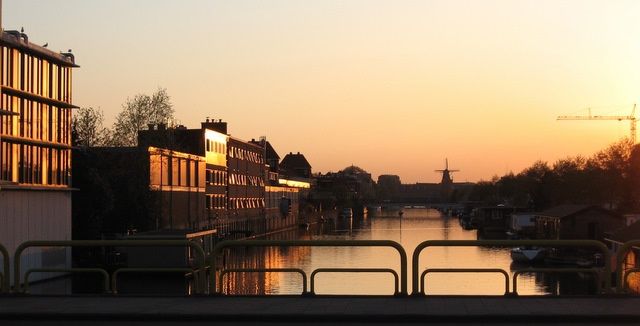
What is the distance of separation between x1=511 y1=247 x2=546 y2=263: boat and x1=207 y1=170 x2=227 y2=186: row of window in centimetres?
3901

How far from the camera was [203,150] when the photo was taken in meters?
109

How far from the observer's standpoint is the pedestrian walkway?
656 inches

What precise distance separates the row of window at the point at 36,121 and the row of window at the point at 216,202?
45.1 m

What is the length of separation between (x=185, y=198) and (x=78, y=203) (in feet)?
73.6

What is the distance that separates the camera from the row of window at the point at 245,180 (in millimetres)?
124037

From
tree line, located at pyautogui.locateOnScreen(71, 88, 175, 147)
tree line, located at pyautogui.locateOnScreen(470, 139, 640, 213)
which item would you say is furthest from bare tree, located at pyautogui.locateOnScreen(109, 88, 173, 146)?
tree line, located at pyautogui.locateOnScreen(470, 139, 640, 213)

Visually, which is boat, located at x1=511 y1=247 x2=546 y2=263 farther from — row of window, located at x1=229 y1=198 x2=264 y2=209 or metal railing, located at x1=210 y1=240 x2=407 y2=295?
metal railing, located at x1=210 y1=240 x2=407 y2=295

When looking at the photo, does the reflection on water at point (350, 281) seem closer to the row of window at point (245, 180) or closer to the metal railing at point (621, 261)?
the metal railing at point (621, 261)

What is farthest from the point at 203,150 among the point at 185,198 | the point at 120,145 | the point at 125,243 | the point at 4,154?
the point at 125,243

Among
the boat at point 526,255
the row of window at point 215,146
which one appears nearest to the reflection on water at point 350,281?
the boat at point 526,255

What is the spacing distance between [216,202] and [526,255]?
138ft

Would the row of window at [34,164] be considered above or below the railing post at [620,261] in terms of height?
above

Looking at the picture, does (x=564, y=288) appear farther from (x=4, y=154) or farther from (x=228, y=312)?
(x=228, y=312)

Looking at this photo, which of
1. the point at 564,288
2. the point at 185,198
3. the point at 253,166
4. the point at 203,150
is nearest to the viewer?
the point at 564,288
